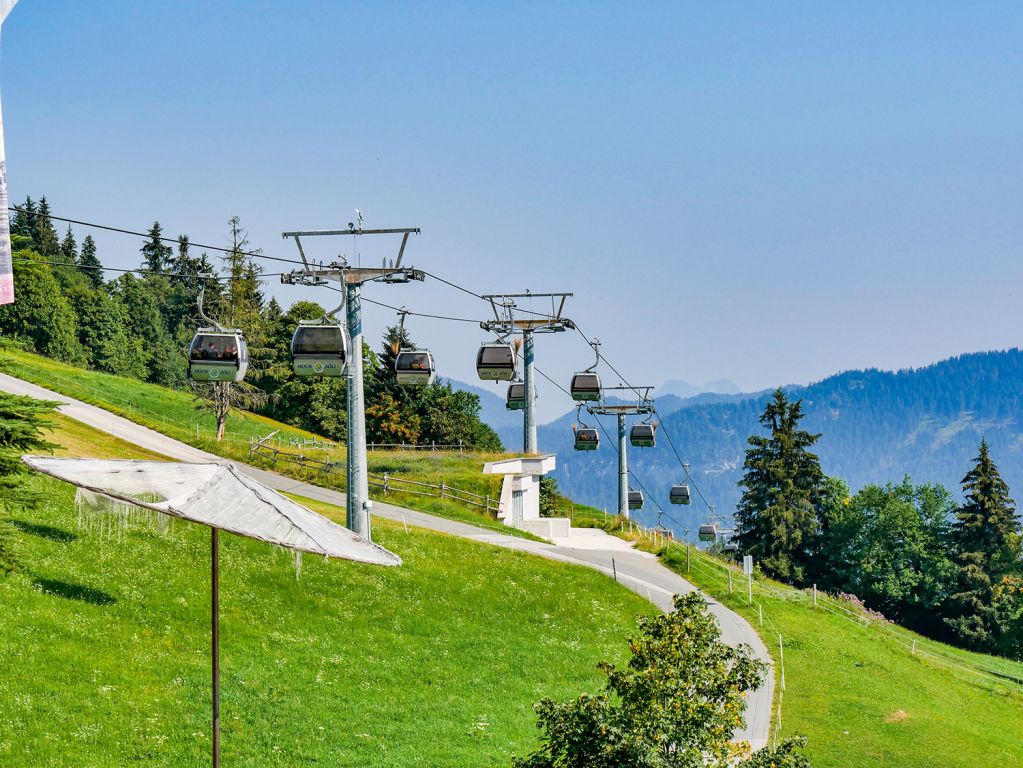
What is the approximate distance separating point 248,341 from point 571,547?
182 feet

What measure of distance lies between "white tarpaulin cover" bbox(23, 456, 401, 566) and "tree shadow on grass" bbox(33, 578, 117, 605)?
43.7 ft

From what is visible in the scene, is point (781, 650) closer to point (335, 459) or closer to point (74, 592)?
point (74, 592)

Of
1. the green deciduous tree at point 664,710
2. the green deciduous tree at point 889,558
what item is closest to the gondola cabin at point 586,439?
the green deciduous tree at point 889,558

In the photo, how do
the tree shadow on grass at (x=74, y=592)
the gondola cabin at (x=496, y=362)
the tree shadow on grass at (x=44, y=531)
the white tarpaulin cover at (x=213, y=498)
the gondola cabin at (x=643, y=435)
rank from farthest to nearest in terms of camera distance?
the gondola cabin at (x=643, y=435) < the gondola cabin at (x=496, y=362) < the tree shadow on grass at (x=44, y=531) < the tree shadow on grass at (x=74, y=592) < the white tarpaulin cover at (x=213, y=498)

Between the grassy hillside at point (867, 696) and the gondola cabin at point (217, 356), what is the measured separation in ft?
55.3

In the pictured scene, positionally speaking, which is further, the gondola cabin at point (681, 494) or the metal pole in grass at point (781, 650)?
the gondola cabin at point (681, 494)

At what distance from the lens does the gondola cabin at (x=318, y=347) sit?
28.7 metres

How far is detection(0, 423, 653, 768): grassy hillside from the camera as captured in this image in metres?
19.4

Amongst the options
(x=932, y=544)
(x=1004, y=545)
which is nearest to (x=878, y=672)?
(x=1004, y=545)

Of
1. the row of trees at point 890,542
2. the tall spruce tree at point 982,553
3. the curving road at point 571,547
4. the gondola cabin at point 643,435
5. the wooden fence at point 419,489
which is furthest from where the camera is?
the row of trees at point 890,542

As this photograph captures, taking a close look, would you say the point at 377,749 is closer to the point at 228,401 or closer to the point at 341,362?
the point at 341,362

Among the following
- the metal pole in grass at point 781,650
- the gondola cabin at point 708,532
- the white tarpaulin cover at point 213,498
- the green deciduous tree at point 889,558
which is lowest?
the green deciduous tree at point 889,558

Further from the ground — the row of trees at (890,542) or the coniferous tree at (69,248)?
the coniferous tree at (69,248)

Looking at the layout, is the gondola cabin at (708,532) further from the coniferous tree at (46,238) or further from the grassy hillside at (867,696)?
the coniferous tree at (46,238)
